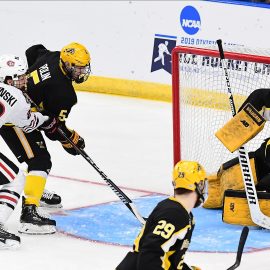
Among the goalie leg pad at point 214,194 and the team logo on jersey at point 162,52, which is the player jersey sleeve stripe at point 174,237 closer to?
the goalie leg pad at point 214,194

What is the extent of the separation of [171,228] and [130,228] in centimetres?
208

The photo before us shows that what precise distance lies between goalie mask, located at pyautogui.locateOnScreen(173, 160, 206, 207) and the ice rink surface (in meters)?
1.27

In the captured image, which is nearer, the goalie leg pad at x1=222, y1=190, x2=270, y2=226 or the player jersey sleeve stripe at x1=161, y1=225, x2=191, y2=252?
the player jersey sleeve stripe at x1=161, y1=225, x2=191, y2=252

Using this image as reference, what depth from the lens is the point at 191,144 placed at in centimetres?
680

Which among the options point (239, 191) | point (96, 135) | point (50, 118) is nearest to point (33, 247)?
point (50, 118)

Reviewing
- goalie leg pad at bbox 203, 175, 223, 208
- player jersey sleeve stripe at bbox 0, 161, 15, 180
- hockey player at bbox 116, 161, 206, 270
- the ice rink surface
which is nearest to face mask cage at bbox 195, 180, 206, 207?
hockey player at bbox 116, 161, 206, 270

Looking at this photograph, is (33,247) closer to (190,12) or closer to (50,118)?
(50,118)

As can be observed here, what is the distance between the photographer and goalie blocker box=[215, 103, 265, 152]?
5.77m

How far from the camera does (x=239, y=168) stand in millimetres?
6316

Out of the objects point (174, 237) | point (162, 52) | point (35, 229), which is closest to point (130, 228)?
point (35, 229)

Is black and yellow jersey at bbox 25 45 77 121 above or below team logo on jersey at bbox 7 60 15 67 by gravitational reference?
below

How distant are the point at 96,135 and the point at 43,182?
2.75 metres

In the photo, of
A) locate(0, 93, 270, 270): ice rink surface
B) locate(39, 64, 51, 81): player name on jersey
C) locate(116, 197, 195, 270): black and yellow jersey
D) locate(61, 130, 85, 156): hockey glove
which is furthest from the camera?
locate(61, 130, 85, 156): hockey glove

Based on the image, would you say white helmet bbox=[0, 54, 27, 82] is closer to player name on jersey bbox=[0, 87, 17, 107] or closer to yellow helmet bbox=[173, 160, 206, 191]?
player name on jersey bbox=[0, 87, 17, 107]
